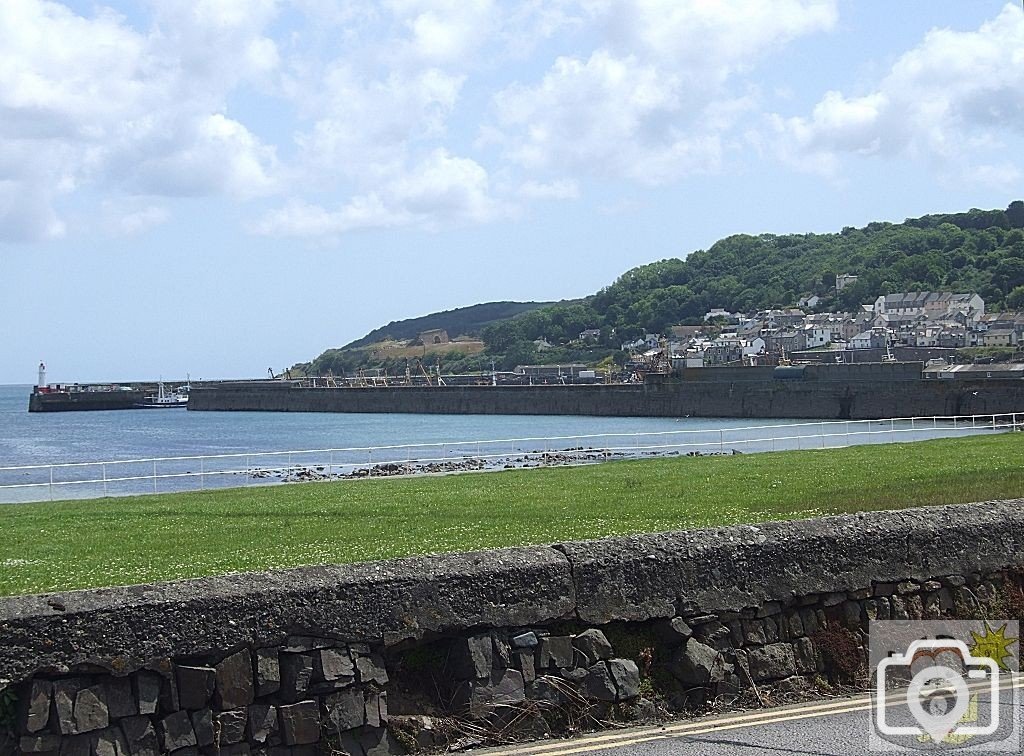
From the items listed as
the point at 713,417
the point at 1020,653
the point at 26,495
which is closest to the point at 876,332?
the point at 713,417

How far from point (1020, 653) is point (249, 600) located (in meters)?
4.59

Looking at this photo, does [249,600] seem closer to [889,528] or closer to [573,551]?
[573,551]

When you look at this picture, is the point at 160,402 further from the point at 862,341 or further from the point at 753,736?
the point at 753,736

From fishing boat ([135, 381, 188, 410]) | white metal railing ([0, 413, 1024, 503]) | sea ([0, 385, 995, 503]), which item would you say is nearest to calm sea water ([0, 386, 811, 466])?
A: sea ([0, 385, 995, 503])

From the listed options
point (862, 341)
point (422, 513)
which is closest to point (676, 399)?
point (862, 341)

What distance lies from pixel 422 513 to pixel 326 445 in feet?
212

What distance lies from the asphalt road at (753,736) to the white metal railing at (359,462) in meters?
22.7

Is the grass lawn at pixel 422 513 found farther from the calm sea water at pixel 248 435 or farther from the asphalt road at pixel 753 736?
the calm sea water at pixel 248 435

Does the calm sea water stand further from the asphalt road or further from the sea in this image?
the asphalt road

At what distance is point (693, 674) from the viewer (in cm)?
656

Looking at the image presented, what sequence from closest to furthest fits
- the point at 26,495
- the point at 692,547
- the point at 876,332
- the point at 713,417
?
the point at 692,547
the point at 26,495
the point at 713,417
the point at 876,332

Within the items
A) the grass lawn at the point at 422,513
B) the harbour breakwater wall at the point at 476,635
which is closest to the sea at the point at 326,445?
the grass lawn at the point at 422,513

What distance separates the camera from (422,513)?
14.4 metres

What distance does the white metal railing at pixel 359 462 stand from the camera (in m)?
32.6
